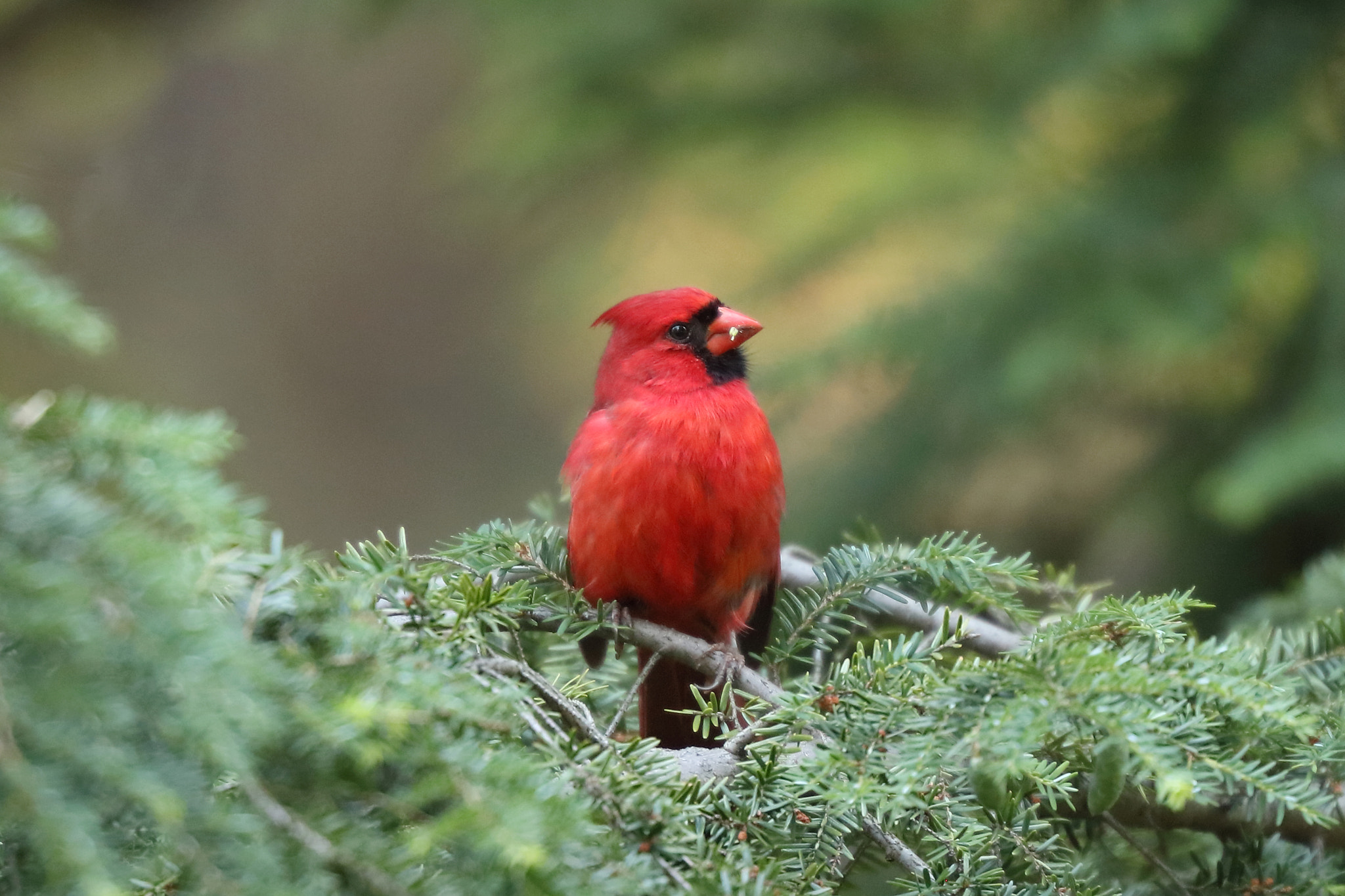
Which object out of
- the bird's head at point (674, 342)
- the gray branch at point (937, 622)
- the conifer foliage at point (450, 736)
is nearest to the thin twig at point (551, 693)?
the conifer foliage at point (450, 736)

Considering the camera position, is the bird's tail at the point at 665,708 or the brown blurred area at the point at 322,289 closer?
the bird's tail at the point at 665,708

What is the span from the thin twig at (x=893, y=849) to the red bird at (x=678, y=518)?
629mm

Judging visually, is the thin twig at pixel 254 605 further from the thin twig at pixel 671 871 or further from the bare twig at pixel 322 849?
the thin twig at pixel 671 871

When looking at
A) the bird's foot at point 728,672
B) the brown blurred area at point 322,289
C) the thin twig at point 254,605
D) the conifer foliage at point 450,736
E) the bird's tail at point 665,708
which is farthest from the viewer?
the brown blurred area at point 322,289

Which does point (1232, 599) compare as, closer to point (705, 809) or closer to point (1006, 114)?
point (1006, 114)

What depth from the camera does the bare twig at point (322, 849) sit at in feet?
2.44

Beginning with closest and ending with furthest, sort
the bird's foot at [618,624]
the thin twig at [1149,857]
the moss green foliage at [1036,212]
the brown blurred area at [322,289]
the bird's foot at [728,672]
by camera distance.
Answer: the thin twig at [1149,857], the bird's foot at [728,672], the bird's foot at [618,624], the moss green foliage at [1036,212], the brown blurred area at [322,289]

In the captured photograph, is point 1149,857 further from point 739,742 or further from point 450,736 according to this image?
point 450,736

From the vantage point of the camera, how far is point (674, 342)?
2100mm

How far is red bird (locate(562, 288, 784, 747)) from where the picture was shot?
1.79 m

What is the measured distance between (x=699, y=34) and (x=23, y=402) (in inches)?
114

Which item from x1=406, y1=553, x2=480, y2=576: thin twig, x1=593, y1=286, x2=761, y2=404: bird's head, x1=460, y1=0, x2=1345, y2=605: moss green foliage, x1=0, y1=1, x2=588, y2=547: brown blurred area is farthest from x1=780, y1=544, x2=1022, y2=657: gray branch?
x1=0, y1=1, x2=588, y2=547: brown blurred area

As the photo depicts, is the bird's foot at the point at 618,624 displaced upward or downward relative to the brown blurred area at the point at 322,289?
downward

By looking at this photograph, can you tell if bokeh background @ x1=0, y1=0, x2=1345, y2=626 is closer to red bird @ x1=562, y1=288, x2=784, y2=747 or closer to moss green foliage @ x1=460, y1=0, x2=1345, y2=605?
moss green foliage @ x1=460, y1=0, x2=1345, y2=605
